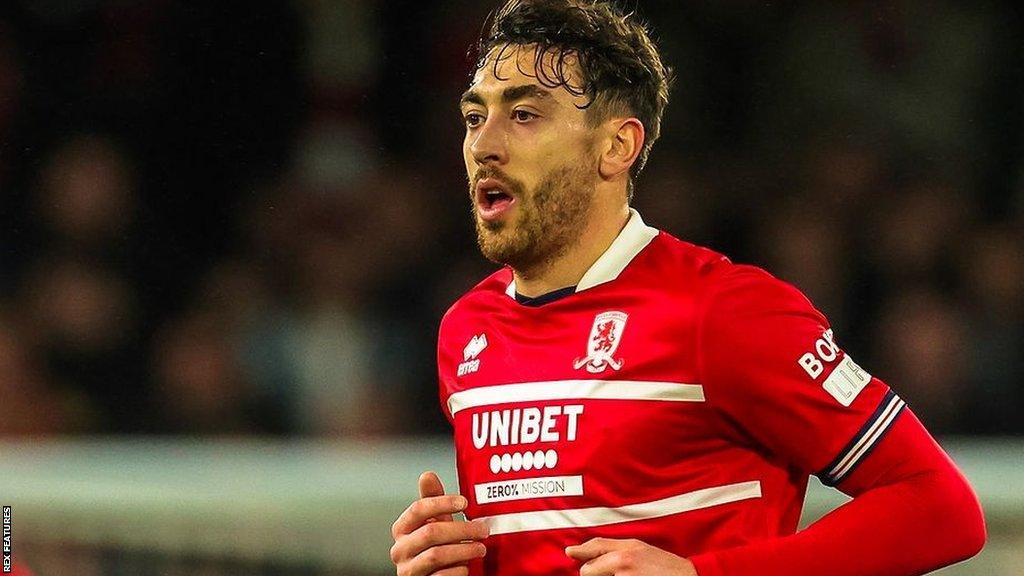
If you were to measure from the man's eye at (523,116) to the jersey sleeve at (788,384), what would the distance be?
461 mm

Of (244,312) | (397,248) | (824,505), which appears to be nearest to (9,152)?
(244,312)

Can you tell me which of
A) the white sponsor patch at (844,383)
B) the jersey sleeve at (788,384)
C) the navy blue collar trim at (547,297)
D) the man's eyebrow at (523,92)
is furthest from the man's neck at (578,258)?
the white sponsor patch at (844,383)

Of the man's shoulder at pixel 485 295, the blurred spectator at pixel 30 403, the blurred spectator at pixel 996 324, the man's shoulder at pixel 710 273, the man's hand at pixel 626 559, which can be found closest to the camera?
the man's hand at pixel 626 559

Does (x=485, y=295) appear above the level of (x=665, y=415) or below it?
above

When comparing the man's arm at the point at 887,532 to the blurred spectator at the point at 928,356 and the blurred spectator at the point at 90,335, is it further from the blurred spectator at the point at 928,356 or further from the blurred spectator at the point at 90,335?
the blurred spectator at the point at 90,335

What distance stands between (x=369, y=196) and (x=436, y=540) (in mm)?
3860

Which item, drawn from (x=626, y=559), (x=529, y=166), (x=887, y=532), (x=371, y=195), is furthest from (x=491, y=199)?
(x=371, y=195)

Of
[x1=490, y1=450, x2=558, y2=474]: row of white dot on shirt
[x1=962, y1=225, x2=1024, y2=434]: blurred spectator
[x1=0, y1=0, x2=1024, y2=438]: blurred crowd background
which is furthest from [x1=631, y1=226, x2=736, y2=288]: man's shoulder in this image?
[x1=962, y1=225, x2=1024, y2=434]: blurred spectator

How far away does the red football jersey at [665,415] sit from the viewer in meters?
2.18

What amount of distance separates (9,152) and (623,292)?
426cm

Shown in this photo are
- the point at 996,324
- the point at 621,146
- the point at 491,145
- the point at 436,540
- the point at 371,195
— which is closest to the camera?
the point at 436,540

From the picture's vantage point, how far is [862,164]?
610cm

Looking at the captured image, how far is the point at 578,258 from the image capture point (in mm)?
2506

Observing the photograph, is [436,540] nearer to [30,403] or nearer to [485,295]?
[485,295]
